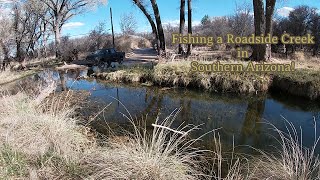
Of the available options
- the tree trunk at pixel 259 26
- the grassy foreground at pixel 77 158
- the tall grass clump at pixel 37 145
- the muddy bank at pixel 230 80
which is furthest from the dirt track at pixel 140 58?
the grassy foreground at pixel 77 158

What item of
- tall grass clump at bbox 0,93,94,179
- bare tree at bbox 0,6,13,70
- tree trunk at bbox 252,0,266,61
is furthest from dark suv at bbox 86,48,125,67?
tall grass clump at bbox 0,93,94,179

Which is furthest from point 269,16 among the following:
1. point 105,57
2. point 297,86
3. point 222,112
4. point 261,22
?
point 105,57

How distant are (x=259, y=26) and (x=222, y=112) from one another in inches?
268

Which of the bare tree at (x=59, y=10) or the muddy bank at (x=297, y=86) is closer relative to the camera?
the muddy bank at (x=297, y=86)

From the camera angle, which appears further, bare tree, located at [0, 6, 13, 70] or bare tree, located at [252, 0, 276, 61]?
bare tree, located at [0, 6, 13, 70]

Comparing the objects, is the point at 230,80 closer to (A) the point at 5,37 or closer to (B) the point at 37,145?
(B) the point at 37,145

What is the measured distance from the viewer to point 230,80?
9.94 metres

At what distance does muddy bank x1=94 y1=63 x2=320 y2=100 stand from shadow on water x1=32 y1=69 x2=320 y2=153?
16.1 inches

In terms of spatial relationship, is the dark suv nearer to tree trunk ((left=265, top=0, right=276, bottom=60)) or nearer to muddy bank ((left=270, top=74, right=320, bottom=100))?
tree trunk ((left=265, top=0, right=276, bottom=60))

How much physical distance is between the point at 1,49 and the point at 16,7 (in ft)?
21.3

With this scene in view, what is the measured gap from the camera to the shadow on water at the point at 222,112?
5785mm

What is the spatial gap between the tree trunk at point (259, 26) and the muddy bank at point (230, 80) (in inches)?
125

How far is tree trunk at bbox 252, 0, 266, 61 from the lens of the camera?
12450 millimetres

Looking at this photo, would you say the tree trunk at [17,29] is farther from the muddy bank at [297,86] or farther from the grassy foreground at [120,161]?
the grassy foreground at [120,161]
